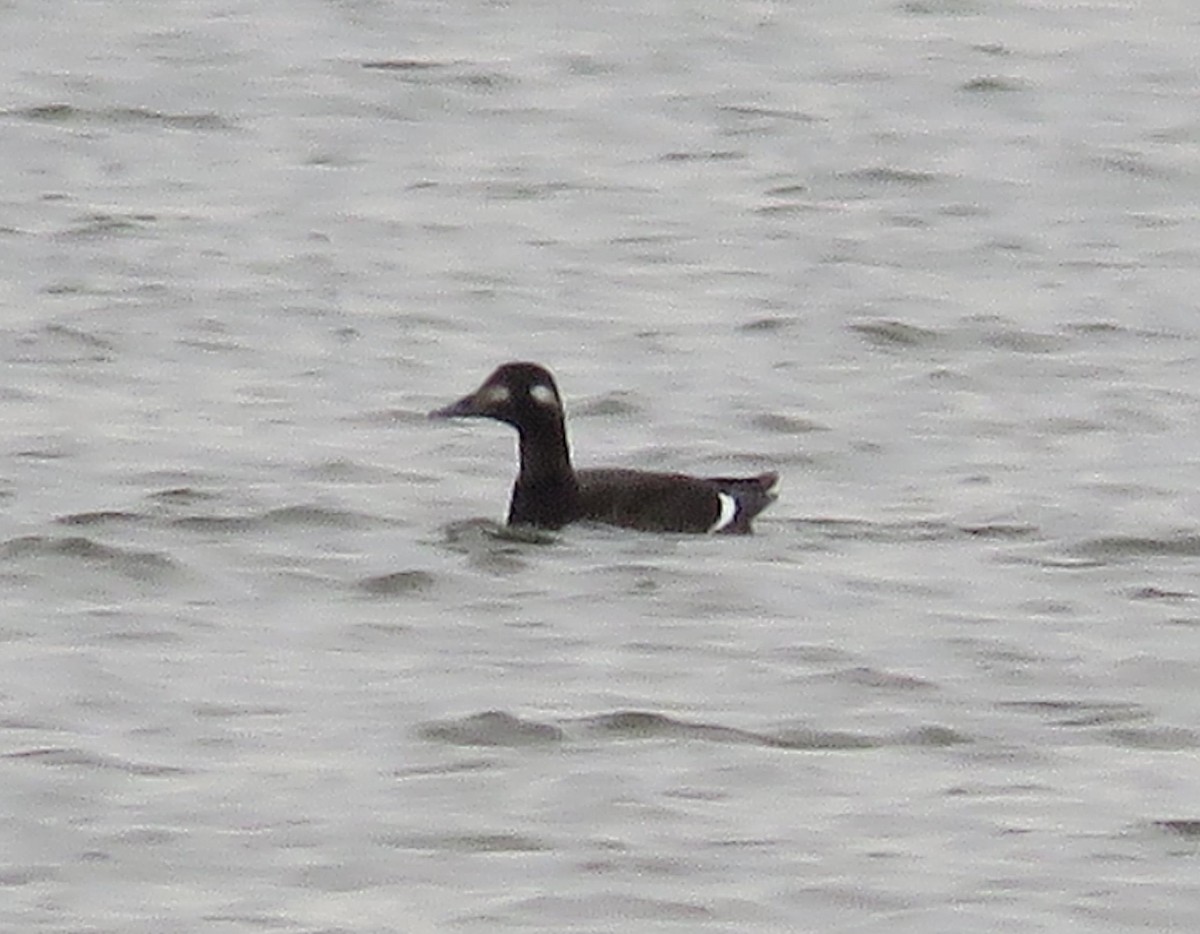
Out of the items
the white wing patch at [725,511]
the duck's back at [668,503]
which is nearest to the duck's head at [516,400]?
the duck's back at [668,503]

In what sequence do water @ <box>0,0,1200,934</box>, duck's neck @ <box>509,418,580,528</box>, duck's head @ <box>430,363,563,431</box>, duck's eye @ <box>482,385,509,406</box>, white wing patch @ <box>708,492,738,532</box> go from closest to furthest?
water @ <box>0,0,1200,934</box> → white wing patch @ <box>708,492,738,532</box> → duck's neck @ <box>509,418,580,528</box> → duck's head @ <box>430,363,563,431</box> → duck's eye @ <box>482,385,509,406</box>

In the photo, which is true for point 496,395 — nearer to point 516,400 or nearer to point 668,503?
point 516,400

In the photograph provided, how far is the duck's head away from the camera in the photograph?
13836 mm

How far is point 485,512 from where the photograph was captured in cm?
1412

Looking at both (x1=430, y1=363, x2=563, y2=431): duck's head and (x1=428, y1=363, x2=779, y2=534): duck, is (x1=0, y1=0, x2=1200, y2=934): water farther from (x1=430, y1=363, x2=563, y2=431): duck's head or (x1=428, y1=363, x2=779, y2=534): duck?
(x1=430, y1=363, x2=563, y2=431): duck's head

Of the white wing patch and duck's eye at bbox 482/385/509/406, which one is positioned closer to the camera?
the white wing patch

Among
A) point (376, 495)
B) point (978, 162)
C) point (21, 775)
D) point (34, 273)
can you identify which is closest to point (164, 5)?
point (978, 162)

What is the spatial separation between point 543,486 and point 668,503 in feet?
1.23

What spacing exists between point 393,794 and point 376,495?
12.6ft

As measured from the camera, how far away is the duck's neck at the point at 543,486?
13703 millimetres

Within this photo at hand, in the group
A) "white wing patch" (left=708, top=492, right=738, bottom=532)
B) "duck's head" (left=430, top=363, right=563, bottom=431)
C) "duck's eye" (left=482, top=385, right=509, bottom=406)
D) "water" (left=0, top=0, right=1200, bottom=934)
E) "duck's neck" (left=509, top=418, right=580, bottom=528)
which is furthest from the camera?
"duck's eye" (left=482, top=385, right=509, bottom=406)

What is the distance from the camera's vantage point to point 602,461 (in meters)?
15.1

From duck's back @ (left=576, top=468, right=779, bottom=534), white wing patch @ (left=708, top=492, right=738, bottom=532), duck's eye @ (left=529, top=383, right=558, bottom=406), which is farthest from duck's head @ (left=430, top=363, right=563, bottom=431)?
white wing patch @ (left=708, top=492, right=738, bottom=532)

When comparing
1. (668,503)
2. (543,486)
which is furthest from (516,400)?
(668,503)
